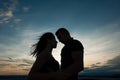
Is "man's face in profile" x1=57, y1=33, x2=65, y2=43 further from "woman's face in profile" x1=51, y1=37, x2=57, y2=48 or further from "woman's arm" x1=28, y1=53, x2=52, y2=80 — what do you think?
"woman's arm" x1=28, y1=53, x2=52, y2=80

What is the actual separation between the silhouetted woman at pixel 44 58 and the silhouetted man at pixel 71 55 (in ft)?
0.61

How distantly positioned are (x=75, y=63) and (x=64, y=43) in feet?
3.01

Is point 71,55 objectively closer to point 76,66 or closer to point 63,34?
point 76,66

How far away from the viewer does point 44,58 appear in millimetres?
3787

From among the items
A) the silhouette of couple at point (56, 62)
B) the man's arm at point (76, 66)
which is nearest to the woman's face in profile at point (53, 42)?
the silhouette of couple at point (56, 62)

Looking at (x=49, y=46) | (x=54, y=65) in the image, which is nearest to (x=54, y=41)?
(x=49, y=46)

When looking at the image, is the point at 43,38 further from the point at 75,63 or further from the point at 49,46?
the point at 75,63

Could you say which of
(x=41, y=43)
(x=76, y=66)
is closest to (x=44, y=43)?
(x=41, y=43)

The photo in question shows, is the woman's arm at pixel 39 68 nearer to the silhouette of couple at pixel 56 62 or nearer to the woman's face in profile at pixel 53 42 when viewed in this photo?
the silhouette of couple at pixel 56 62

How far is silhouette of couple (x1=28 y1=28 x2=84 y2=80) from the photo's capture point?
121 inches

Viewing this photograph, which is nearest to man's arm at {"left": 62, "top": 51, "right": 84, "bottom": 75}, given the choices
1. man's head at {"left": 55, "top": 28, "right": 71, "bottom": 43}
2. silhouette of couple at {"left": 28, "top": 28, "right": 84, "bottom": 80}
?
silhouette of couple at {"left": 28, "top": 28, "right": 84, "bottom": 80}

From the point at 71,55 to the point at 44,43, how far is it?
748 mm

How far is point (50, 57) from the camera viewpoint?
394cm

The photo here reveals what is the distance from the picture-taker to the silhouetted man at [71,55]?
3.07 meters
